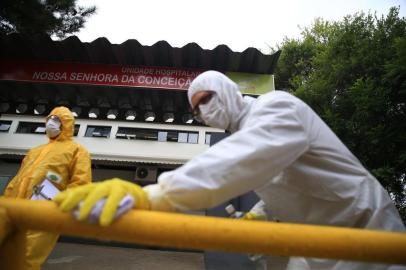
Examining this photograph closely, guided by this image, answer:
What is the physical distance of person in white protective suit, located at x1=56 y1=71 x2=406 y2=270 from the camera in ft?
3.03

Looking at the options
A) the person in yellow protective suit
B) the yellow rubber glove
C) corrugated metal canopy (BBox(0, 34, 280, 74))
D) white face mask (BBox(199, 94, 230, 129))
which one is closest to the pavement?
the person in yellow protective suit

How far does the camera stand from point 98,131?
8.45 m

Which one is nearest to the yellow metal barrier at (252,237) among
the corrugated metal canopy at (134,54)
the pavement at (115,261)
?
the pavement at (115,261)

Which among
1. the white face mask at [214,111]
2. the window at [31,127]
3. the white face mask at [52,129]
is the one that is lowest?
the window at [31,127]

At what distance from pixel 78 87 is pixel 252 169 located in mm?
7545

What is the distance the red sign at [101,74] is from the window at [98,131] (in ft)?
5.36

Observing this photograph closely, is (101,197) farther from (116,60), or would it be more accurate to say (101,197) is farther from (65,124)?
(116,60)

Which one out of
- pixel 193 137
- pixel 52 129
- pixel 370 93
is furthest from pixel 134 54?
pixel 370 93

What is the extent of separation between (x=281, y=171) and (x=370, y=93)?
541 centimetres

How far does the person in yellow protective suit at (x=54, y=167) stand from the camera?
2805 millimetres

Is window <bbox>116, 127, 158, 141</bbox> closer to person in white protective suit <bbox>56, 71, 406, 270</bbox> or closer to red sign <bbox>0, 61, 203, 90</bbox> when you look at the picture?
red sign <bbox>0, 61, 203, 90</bbox>

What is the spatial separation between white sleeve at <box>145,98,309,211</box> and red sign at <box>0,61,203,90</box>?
6246 mm

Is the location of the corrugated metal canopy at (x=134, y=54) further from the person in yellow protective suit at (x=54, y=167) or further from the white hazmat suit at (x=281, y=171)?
the white hazmat suit at (x=281, y=171)

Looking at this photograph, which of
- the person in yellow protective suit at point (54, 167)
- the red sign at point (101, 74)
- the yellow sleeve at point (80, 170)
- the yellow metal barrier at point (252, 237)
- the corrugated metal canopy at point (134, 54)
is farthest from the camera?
the red sign at point (101, 74)
